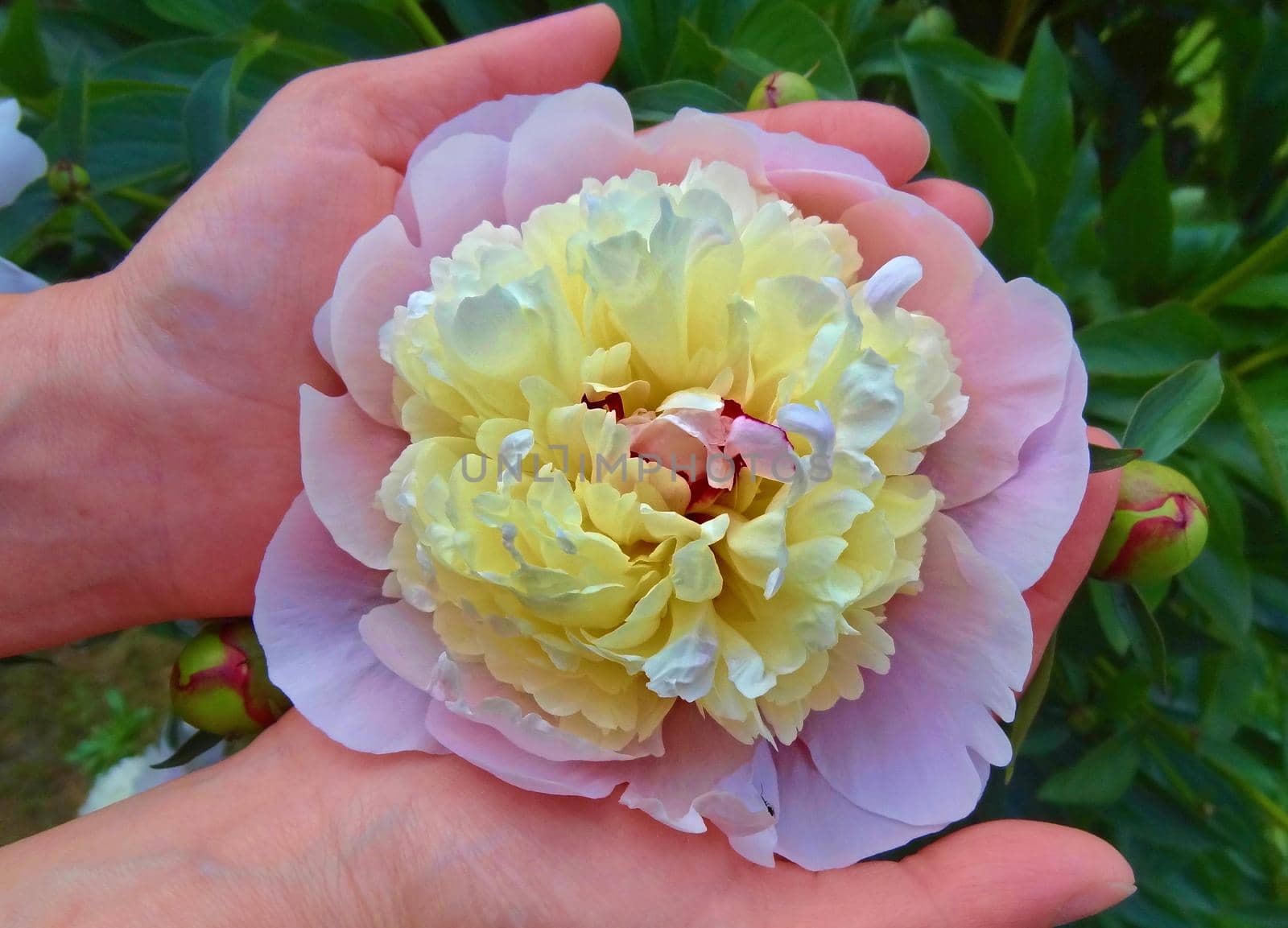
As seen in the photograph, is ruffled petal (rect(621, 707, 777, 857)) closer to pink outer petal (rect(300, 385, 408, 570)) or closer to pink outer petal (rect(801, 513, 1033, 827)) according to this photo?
pink outer petal (rect(801, 513, 1033, 827))

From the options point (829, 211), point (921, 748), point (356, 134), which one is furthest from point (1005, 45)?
point (921, 748)

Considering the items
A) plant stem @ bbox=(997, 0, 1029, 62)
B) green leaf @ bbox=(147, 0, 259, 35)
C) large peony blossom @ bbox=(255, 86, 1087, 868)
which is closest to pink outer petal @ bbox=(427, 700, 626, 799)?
large peony blossom @ bbox=(255, 86, 1087, 868)

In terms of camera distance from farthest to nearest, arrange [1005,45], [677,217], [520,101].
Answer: [1005,45], [520,101], [677,217]

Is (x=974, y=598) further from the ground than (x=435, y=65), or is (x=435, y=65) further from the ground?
(x=435, y=65)

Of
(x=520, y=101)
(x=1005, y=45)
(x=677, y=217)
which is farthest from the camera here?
(x=1005, y=45)

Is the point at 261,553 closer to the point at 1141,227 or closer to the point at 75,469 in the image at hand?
the point at 75,469

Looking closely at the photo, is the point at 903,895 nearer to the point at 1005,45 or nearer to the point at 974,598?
the point at 974,598
